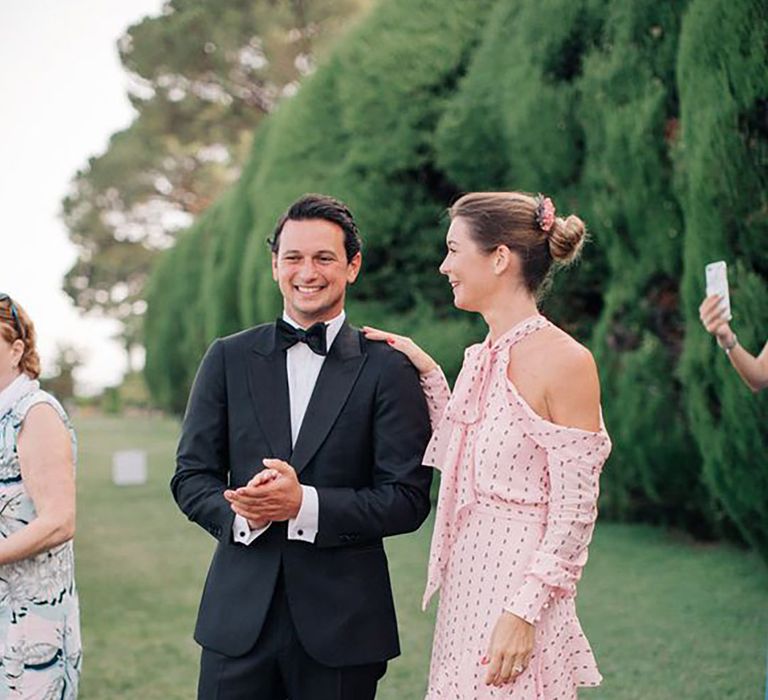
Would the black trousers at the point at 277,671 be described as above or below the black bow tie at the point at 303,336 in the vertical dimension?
below

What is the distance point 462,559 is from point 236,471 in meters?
0.57

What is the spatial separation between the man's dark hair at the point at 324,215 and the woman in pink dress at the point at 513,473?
311mm

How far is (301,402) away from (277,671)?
0.63 metres

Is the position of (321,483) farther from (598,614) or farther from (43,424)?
(598,614)

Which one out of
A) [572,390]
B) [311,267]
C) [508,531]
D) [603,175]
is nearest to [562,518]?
[508,531]

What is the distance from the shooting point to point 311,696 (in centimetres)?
272

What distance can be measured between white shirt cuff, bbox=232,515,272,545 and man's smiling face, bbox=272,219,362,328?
509 mm

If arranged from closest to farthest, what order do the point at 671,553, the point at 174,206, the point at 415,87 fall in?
the point at 671,553 → the point at 415,87 → the point at 174,206

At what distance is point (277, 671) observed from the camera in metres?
2.76

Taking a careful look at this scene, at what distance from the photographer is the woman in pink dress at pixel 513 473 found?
250 cm

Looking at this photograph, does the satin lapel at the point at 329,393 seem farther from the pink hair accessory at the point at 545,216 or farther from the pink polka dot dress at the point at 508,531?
the pink hair accessory at the point at 545,216

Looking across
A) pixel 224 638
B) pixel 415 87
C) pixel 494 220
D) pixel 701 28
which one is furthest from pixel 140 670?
pixel 415 87

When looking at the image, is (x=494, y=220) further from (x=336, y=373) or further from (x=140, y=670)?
(x=140, y=670)

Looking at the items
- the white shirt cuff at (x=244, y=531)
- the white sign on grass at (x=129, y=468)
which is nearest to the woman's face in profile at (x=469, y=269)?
the white shirt cuff at (x=244, y=531)
